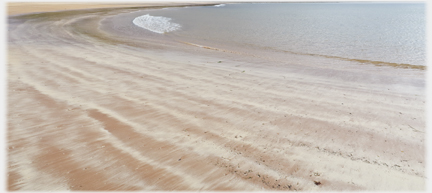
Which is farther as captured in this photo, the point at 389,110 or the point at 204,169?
the point at 389,110

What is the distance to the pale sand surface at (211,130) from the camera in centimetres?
290

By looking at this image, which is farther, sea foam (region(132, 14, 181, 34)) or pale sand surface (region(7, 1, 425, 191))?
sea foam (region(132, 14, 181, 34))

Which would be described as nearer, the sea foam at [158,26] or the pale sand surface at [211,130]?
the pale sand surface at [211,130]

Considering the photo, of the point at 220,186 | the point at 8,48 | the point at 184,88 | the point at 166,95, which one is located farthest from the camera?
the point at 8,48

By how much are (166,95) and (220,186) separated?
2959 mm

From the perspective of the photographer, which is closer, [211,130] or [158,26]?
[211,130]

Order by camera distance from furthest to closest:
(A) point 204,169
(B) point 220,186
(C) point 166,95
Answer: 1. (C) point 166,95
2. (A) point 204,169
3. (B) point 220,186

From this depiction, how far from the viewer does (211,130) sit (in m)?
3.94

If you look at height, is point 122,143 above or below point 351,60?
below

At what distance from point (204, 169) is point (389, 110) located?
12.2 ft

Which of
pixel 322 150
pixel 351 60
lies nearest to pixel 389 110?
pixel 322 150

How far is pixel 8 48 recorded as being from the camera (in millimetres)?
9492

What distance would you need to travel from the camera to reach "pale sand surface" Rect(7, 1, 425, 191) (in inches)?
114

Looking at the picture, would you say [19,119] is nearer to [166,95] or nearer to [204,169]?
[166,95]
